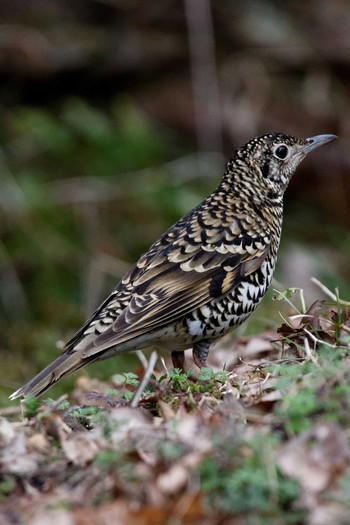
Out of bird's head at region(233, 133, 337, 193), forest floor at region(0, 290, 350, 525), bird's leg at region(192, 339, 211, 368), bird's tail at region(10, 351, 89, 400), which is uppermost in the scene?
bird's head at region(233, 133, 337, 193)

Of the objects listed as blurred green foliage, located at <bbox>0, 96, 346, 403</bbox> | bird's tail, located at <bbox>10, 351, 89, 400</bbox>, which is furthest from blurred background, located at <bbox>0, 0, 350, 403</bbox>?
bird's tail, located at <bbox>10, 351, 89, 400</bbox>

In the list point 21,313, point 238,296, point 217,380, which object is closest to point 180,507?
point 217,380

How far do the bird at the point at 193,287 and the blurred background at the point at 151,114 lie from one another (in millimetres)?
4097

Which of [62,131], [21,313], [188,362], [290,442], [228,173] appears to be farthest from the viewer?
[62,131]

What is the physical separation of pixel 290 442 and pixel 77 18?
9542 millimetres

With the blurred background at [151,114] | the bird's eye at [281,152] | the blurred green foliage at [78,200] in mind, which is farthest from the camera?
the blurred background at [151,114]

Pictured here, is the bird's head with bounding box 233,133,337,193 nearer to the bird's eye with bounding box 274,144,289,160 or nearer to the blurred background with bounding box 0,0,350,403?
the bird's eye with bounding box 274,144,289,160

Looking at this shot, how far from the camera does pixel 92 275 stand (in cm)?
995

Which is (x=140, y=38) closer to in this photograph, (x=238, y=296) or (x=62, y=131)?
(x=62, y=131)

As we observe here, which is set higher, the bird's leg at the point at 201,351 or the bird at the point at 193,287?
the bird at the point at 193,287

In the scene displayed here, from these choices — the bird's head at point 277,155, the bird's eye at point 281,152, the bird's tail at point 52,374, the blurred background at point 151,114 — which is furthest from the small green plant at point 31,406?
the blurred background at point 151,114

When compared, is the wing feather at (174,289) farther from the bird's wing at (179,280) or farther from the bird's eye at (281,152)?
Result: the bird's eye at (281,152)

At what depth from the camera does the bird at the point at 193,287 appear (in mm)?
5266

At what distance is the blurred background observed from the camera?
34.5 ft
